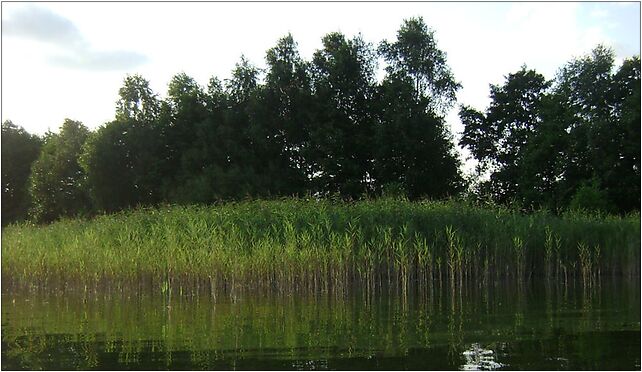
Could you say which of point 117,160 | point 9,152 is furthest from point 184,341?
point 9,152

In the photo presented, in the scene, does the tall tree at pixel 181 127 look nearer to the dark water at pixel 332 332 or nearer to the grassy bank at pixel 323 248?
the grassy bank at pixel 323 248

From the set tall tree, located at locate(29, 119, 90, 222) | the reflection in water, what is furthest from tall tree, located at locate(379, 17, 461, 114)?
the reflection in water

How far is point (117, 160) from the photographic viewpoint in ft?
138

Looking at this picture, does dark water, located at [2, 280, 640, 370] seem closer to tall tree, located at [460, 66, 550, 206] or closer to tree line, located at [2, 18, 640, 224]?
tree line, located at [2, 18, 640, 224]

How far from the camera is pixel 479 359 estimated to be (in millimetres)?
7801

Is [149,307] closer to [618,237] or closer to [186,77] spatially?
[618,237]

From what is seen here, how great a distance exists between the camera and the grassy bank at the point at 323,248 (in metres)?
15.7

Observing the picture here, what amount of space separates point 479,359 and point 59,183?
42049 mm

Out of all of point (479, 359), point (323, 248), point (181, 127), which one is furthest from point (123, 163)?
point (479, 359)

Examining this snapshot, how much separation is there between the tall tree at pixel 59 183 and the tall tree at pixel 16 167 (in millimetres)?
4379

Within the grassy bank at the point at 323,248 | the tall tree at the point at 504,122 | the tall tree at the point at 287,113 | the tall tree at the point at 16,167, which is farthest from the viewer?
the tall tree at the point at 16,167

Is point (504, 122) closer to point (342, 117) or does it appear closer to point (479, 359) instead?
point (342, 117)

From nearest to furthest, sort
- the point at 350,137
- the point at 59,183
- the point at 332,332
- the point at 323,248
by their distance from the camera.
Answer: the point at 332,332 < the point at 323,248 < the point at 350,137 < the point at 59,183

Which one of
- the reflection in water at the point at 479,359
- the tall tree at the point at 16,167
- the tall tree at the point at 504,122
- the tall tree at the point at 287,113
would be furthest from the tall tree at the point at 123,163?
the reflection in water at the point at 479,359
